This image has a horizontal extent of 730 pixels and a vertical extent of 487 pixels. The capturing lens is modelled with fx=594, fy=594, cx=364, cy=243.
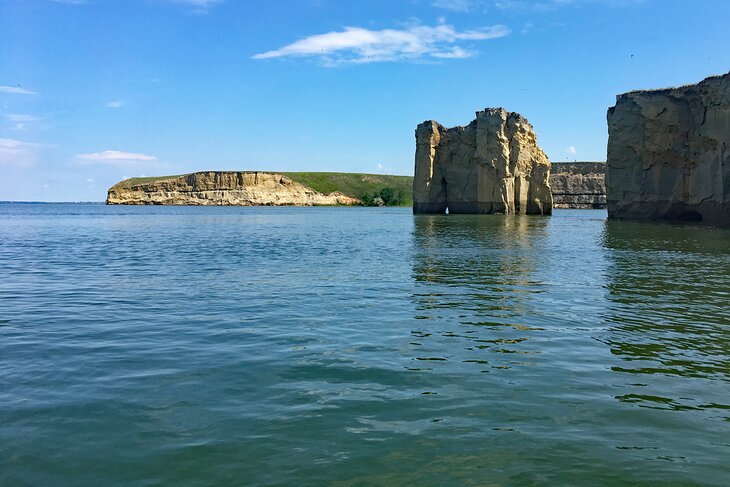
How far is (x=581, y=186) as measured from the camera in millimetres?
176625

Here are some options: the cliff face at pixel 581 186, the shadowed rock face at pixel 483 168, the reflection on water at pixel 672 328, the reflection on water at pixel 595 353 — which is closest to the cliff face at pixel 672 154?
the shadowed rock face at pixel 483 168

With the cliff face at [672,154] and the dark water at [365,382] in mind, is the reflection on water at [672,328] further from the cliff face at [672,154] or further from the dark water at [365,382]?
the cliff face at [672,154]

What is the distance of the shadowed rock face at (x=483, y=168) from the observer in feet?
305

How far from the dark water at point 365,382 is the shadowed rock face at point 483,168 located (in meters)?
76.1

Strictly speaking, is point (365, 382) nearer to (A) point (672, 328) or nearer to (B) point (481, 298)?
(A) point (672, 328)

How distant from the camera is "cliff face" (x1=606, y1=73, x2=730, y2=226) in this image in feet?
165

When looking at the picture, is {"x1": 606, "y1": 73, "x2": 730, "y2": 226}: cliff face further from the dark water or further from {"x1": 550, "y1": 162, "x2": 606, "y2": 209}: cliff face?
{"x1": 550, "y1": 162, "x2": 606, "y2": 209}: cliff face

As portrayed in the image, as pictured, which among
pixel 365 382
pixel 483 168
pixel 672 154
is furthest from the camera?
pixel 483 168

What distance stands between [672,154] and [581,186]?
120 m

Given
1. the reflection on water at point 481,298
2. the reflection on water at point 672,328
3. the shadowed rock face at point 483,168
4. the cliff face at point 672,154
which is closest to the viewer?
the reflection on water at point 672,328

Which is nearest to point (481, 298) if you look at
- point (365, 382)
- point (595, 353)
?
point (595, 353)

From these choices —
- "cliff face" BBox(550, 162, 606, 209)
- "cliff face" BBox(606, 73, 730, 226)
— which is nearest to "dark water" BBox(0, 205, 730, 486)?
"cliff face" BBox(606, 73, 730, 226)

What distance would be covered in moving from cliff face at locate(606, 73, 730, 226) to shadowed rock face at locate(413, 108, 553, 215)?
2324 centimetres

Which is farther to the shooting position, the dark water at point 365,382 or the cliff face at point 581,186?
the cliff face at point 581,186
